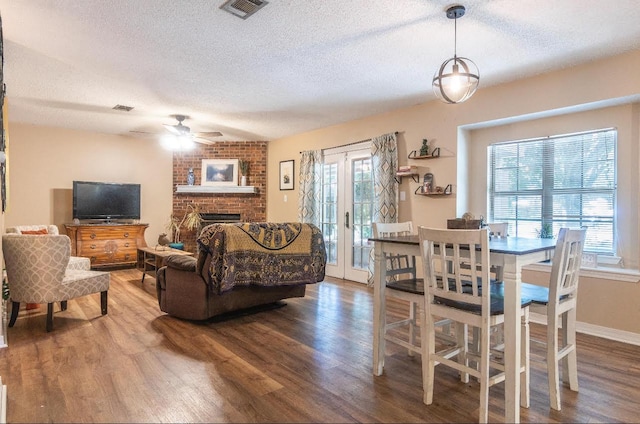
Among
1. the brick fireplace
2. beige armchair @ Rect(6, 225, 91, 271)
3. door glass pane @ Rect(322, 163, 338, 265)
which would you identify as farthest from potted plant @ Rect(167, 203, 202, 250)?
door glass pane @ Rect(322, 163, 338, 265)

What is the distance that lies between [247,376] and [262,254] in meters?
1.33

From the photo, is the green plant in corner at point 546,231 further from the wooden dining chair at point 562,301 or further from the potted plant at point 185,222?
the potted plant at point 185,222

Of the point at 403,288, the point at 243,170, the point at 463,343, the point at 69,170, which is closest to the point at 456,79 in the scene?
the point at 403,288

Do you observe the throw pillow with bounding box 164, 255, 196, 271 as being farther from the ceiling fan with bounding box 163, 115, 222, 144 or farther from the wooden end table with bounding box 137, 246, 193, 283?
the ceiling fan with bounding box 163, 115, 222, 144

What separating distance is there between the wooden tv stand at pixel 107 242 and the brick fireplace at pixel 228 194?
3.34ft

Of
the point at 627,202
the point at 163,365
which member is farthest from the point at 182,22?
the point at 627,202

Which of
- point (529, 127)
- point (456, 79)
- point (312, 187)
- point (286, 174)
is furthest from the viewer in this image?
point (286, 174)

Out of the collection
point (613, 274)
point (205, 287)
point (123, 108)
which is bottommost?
point (205, 287)

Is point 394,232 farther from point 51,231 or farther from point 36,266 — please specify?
point 51,231

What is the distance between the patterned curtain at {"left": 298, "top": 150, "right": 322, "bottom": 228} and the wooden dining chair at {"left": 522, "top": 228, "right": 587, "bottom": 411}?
4.14m

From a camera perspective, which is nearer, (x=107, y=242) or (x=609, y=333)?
(x=609, y=333)

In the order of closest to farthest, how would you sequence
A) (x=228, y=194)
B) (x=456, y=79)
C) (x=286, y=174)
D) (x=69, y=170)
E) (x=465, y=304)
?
(x=465, y=304)
(x=456, y=79)
(x=69, y=170)
(x=286, y=174)
(x=228, y=194)

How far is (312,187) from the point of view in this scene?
6234 millimetres

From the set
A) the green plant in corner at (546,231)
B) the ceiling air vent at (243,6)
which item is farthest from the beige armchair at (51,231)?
the green plant in corner at (546,231)
